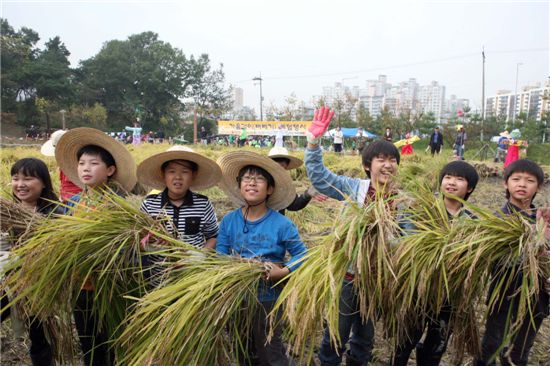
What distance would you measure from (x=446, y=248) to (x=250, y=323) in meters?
0.94

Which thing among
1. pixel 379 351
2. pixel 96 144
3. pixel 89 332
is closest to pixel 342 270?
pixel 379 351

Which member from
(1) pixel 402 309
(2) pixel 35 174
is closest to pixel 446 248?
(1) pixel 402 309

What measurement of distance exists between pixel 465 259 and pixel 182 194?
156cm

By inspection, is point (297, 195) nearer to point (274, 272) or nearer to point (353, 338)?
point (353, 338)

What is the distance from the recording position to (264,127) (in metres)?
26.8

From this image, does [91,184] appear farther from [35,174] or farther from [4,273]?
[4,273]

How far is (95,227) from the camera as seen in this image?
1.84 meters

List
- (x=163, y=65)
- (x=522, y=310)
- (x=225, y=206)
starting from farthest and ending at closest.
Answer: (x=163, y=65), (x=225, y=206), (x=522, y=310)

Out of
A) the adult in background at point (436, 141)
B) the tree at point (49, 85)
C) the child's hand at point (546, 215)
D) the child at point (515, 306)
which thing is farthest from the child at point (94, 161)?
the tree at point (49, 85)

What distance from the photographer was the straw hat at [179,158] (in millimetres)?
2385

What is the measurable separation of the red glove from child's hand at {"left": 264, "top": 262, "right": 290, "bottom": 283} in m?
0.91

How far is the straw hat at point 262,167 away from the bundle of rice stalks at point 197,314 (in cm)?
63

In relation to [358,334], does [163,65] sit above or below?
above

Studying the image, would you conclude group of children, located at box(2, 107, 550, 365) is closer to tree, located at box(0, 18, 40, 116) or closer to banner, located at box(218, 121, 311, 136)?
banner, located at box(218, 121, 311, 136)
